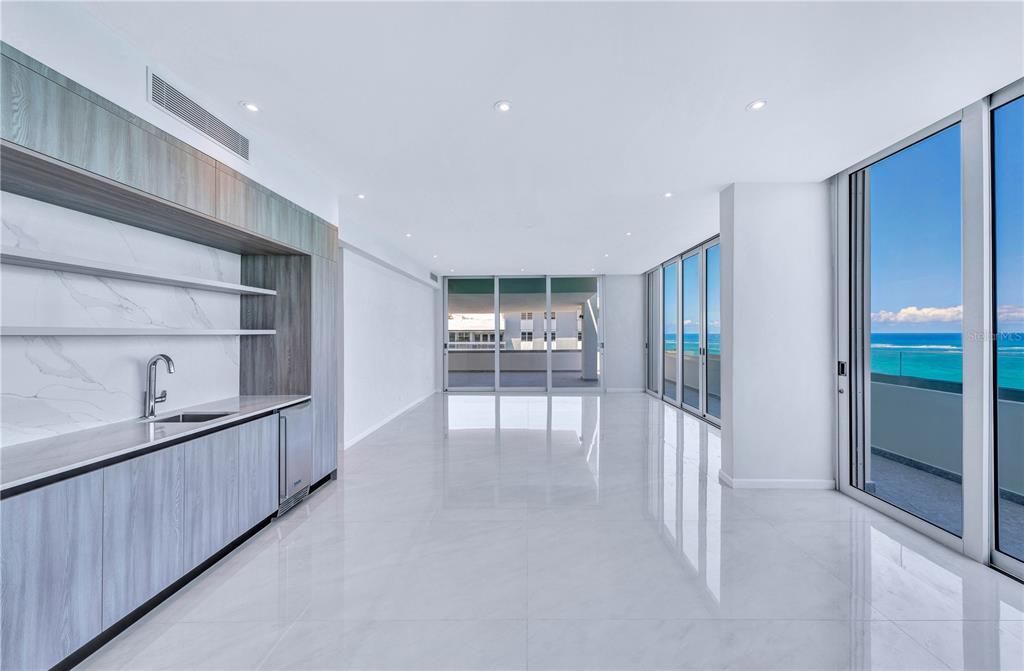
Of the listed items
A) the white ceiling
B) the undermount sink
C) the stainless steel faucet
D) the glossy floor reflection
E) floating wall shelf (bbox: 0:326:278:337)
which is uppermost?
the white ceiling

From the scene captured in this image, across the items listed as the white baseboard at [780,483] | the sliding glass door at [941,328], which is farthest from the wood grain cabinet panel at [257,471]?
the sliding glass door at [941,328]

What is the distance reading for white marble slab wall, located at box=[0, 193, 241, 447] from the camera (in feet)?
6.68

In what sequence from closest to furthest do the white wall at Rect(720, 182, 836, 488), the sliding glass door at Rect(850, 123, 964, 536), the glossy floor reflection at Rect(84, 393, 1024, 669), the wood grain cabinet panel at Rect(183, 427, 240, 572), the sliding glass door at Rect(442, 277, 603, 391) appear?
the glossy floor reflection at Rect(84, 393, 1024, 669)
the wood grain cabinet panel at Rect(183, 427, 240, 572)
the sliding glass door at Rect(850, 123, 964, 536)
the white wall at Rect(720, 182, 836, 488)
the sliding glass door at Rect(442, 277, 603, 391)

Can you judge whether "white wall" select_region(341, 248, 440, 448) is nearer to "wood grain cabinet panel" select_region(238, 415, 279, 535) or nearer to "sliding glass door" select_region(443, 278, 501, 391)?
"sliding glass door" select_region(443, 278, 501, 391)

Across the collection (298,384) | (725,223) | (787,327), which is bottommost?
(298,384)

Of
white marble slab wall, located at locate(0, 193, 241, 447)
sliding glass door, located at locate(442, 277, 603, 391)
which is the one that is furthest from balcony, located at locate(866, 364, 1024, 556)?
sliding glass door, located at locate(442, 277, 603, 391)

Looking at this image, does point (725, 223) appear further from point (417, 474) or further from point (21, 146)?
point (21, 146)

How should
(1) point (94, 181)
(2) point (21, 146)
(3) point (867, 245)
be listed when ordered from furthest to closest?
(3) point (867, 245) < (1) point (94, 181) < (2) point (21, 146)

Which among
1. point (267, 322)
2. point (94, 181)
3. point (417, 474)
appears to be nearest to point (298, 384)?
point (267, 322)

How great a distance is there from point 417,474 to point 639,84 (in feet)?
12.5

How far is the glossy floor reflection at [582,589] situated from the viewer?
1.90 meters

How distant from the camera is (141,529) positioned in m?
Answer: 2.06

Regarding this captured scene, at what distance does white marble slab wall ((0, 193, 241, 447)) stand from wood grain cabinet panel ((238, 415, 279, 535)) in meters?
0.63

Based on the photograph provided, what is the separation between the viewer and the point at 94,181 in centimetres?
192
